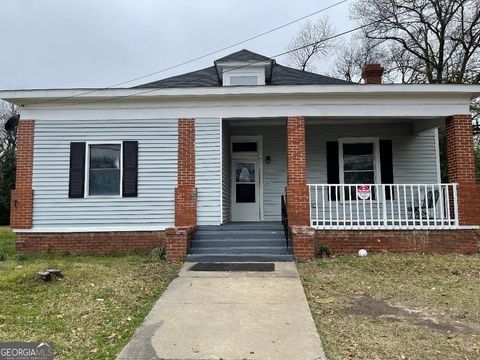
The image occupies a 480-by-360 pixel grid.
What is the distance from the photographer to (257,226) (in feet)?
32.1

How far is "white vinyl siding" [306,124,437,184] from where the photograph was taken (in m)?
11.5

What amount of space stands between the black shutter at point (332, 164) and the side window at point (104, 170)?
5551 mm

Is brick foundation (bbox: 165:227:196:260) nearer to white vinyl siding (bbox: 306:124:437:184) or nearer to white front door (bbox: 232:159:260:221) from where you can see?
white front door (bbox: 232:159:260:221)

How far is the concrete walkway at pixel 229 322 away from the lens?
4031mm

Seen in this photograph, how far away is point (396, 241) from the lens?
9.09 metres

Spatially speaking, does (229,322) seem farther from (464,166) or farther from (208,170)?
(464,166)

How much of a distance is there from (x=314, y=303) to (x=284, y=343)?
1489 millimetres

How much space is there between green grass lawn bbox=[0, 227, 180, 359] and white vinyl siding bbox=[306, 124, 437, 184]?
552cm

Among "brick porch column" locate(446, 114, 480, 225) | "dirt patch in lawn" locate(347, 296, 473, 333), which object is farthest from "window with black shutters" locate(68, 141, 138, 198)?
"brick porch column" locate(446, 114, 480, 225)

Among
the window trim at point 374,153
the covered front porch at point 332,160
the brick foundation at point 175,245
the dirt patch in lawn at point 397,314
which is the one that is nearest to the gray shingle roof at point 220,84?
the covered front porch at point 332,160

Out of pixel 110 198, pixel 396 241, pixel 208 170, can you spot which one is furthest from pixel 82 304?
pixel 396 241

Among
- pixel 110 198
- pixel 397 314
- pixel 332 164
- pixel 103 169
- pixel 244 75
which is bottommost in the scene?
pixel 397 314

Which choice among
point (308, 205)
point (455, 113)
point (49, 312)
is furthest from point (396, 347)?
point (455, 113)

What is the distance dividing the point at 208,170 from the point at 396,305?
5.50m
